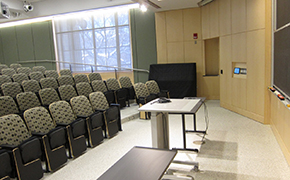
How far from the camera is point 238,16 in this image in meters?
6.29

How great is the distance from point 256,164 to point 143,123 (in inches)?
120

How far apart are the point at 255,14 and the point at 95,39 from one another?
272 inches

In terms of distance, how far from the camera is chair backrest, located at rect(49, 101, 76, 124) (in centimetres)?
416

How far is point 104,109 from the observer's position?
5027 millimetres

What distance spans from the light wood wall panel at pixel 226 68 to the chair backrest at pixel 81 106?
416 cm

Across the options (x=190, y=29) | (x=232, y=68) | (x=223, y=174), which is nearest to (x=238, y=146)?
(x=223, y=174)

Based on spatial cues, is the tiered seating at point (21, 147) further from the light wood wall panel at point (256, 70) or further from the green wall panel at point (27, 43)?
the green wall panel at point (27, 43)

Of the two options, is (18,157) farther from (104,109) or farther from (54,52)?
(54,52)

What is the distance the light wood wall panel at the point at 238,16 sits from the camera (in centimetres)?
605

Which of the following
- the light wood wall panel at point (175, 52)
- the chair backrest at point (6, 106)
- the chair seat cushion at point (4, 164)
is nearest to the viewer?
the chair seat cushion at point (4, 164)

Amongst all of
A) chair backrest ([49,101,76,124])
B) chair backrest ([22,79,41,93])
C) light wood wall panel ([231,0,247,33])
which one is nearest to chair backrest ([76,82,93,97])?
chair backrest ([22,79,41,93])

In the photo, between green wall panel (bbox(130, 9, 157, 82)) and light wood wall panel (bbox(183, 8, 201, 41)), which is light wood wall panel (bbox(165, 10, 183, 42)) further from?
green wall panel (bbox(130, 9, 157, 82))

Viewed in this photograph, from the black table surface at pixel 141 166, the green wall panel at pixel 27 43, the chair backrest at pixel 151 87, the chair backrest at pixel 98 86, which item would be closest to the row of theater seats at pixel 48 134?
the chair backrest at pixel 98 86

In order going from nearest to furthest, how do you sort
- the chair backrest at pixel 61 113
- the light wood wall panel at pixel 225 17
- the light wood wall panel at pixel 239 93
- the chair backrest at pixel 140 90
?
the chair backrest at pixel 61 113 < the light wood wall panel at pixel 239 93 < the chair backrest at pixel 140 90 < the light wood wall panel at pixel 225 17
